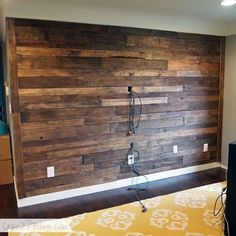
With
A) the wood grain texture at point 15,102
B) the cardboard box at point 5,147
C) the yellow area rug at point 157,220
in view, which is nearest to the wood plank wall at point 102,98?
the wood grain texture at point 15,102

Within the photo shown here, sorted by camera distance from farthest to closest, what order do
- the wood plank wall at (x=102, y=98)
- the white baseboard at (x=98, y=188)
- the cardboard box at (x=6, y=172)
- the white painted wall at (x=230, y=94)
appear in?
the white painted wall at (x=230, y=94)
the cardboard box at (x=6, y=172)
the white baseboard at (x=98, y=188)
the wood plank wall at (x=102, y=98)

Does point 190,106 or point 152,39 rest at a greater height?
point 152,39

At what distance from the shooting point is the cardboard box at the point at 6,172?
12.1 feet

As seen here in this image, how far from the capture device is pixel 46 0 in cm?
→ 273

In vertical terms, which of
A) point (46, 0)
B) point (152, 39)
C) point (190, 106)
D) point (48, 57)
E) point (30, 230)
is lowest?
point (30, 230)

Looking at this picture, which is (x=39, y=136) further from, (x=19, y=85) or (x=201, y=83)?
(x=201, y=83)

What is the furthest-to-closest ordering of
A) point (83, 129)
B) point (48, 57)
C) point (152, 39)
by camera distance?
point (152, 39)
point (83, 129)
point (48, 57)

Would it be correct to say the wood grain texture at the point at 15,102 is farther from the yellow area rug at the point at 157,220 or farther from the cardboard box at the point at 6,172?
the cardboard box at the point at 6,172

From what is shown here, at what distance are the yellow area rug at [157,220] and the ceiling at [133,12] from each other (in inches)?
85.7

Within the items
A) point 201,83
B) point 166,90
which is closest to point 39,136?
point 166,90

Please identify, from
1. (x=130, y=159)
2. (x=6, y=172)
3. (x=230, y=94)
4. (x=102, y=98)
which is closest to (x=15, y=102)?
(x=102, y=98)

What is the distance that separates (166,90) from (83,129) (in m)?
1.31

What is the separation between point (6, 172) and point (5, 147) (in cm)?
35

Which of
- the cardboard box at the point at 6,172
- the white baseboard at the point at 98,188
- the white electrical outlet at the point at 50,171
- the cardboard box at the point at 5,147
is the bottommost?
the white baseboard at the point at 98,188
